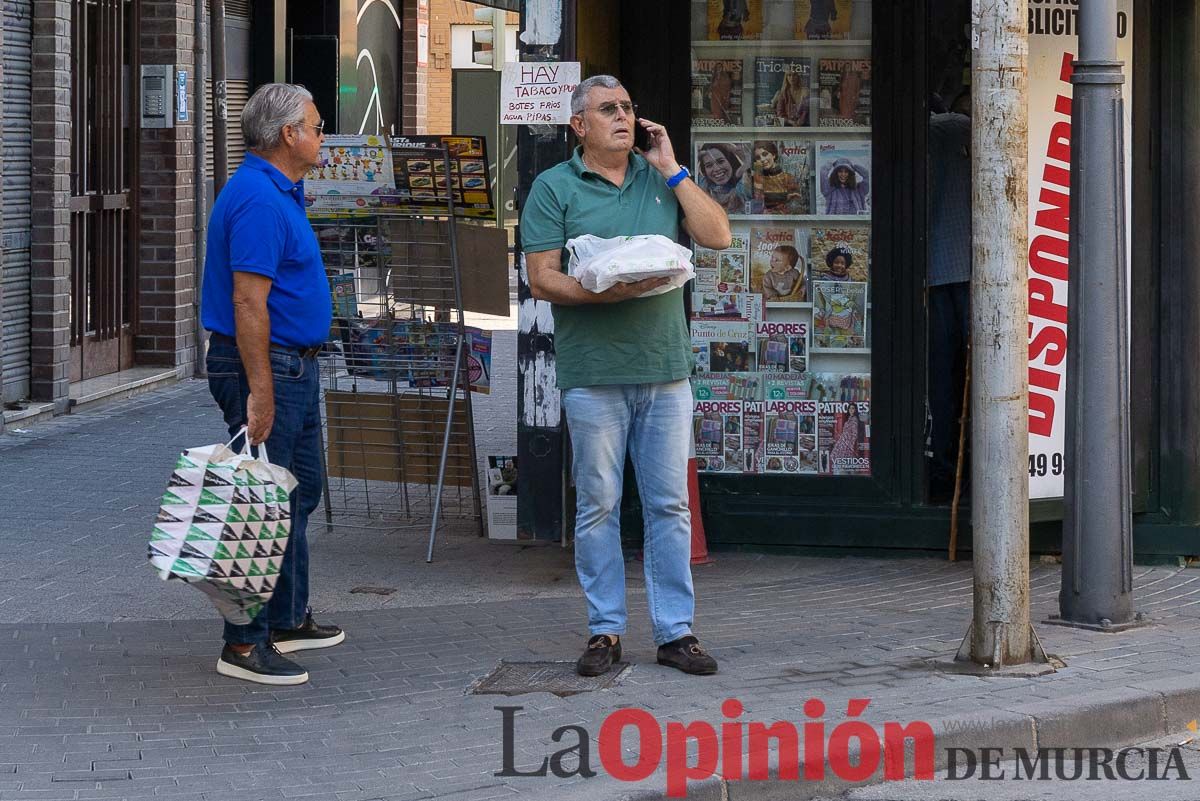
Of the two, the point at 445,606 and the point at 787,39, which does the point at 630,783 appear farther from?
the point at 787,39

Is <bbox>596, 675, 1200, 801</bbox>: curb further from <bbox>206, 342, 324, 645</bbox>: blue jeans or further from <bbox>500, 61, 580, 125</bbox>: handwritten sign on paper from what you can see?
<bbox>500, 61, 580, 125</bbox>: handwritten sign on paper

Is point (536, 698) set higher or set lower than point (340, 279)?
lower

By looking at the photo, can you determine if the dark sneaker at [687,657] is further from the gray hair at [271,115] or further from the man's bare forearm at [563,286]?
the gray hair at [271,115]

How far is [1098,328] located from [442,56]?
78.9 feet

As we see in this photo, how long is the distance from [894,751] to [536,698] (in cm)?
115

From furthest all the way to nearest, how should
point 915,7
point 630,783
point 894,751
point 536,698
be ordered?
point 915,7
point 536,698
point 894,751
point 630,783

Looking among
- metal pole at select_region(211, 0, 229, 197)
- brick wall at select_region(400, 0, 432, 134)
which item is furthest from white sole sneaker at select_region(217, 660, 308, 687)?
brick wall at select_region(400, 0, 432, 134)

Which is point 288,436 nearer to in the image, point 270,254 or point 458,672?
point 270,254

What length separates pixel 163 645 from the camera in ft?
20.8

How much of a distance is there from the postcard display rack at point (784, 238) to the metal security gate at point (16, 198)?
5.29 metres

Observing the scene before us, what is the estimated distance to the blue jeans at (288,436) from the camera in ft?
19.0

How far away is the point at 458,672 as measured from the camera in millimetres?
5887

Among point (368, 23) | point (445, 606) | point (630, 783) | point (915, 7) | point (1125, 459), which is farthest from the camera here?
point (368, 23)

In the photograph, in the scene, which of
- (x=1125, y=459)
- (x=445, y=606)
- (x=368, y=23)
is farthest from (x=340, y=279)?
(x=368, y=23)
